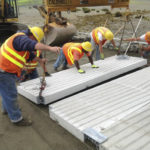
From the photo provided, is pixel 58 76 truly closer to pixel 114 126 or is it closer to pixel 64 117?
pixel 64 117

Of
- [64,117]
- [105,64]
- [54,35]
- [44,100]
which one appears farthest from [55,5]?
[64,117]

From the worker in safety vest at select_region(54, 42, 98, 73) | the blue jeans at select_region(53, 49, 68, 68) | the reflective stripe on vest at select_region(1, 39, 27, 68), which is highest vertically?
the reflective stripe on vest at select_region(1, 39, 27, 68)

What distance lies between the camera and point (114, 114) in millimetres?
2926

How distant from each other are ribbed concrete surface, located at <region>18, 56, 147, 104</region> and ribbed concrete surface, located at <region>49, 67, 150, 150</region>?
1.17 ft

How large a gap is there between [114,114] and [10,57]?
1.72 metres

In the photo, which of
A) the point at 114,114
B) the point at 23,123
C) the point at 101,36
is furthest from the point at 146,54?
the point at 23,123

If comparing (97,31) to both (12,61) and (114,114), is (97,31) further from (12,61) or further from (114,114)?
(12,61)

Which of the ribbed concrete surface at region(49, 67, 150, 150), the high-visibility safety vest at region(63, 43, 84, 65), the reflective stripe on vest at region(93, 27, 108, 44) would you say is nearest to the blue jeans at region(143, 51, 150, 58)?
the reflective stripe on vest at region(93, 27, 108, 44)

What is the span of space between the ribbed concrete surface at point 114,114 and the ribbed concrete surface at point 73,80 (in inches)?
14.0

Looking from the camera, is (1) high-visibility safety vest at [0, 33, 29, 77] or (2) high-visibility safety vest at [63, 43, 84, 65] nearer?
(1) high-visibility safety vest at [0, 33, 29, 77]

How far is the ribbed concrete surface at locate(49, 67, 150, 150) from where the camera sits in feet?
7.72

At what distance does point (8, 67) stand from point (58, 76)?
1.81m

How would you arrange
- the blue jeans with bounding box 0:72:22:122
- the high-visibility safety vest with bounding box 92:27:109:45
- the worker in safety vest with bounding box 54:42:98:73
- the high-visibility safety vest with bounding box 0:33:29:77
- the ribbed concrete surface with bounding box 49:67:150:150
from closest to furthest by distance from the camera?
the ribbed concrete surface with bounding box 49:67:150:150
the high-visibility safety vest with bounding box 0:33:29:77
the blue jeans with bounding box 0:72:22:122
the worker in safety vest with bounding box 54:42:98:73
the high-visibility safety vest with bounding box 92:27:109:45

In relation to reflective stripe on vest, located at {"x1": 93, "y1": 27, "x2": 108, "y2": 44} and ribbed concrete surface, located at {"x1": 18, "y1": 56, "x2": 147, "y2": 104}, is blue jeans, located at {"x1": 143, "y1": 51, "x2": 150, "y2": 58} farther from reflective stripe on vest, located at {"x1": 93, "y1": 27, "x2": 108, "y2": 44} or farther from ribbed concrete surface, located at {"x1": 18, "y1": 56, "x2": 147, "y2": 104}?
reflective stripe on vest, located at {"x1": 93, "y1": 27, "x2": 108, "y2": 44}
